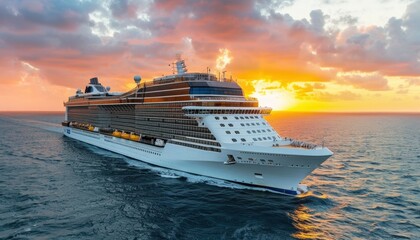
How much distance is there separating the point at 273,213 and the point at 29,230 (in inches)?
795

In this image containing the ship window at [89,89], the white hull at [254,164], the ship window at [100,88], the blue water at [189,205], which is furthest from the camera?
the ship window at [100,88]

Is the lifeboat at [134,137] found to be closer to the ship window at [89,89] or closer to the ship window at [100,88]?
the ship window at [100,88]

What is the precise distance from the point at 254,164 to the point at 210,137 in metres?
6.31

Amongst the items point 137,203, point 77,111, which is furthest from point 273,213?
point 77,111

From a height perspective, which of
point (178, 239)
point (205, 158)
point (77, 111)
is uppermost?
point (77, 111)

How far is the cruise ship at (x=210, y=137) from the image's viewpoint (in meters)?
30.7

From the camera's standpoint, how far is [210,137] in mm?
34625

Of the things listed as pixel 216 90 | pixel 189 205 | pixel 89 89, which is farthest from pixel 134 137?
pixel 89 89

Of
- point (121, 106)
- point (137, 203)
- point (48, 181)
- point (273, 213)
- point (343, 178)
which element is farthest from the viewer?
point (121, 106)

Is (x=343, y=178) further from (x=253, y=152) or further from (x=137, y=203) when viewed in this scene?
(x=137, y=203)

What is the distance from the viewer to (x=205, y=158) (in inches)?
1351

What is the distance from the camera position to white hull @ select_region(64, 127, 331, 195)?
29422 mm

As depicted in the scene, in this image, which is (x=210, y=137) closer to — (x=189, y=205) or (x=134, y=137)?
(x=189, y=205)

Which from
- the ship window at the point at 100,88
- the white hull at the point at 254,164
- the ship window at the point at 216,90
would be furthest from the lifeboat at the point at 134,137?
the ship window at the point at 100,88
